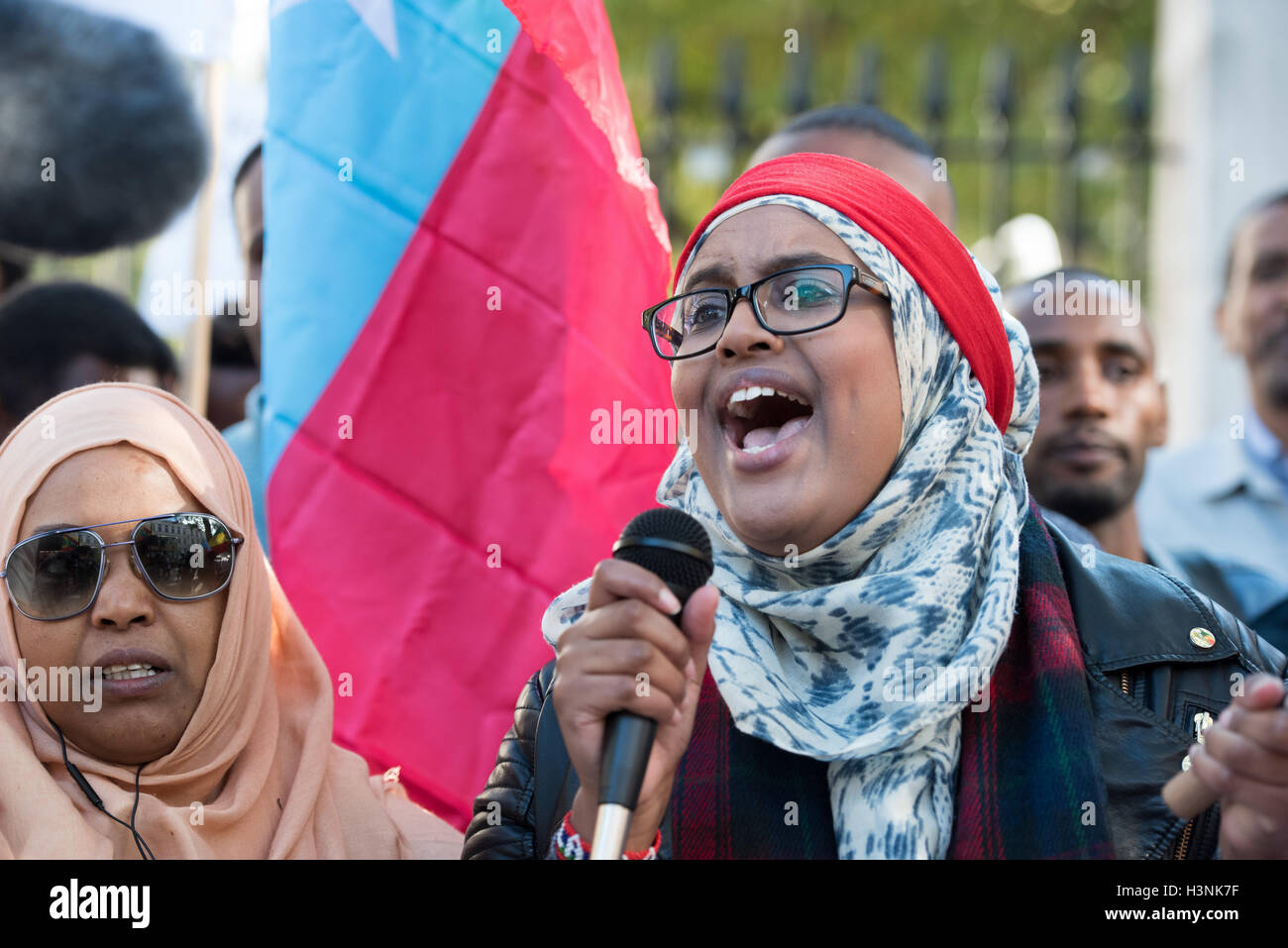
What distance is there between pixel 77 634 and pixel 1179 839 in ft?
6.01

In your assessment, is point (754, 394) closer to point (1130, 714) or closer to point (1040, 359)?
point (1130, 714)

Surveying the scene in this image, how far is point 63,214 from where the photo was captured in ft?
13.5

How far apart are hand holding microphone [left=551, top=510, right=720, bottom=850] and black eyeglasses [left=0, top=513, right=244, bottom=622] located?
3.04 ft

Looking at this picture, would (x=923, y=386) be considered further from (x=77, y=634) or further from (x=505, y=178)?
(x=77, y=634)

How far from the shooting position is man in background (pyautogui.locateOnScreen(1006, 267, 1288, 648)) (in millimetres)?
3867

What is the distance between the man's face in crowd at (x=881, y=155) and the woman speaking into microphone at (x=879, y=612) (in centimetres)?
150

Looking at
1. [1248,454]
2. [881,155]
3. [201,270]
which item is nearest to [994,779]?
[881,155]

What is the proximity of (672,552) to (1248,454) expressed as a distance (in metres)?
3.97

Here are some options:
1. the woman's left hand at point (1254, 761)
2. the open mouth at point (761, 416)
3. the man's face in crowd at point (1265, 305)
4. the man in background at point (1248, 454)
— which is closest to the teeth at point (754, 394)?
the open mouth at point (761, 416)

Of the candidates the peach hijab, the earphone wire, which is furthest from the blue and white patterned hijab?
the earphone wire

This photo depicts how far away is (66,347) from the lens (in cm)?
383
